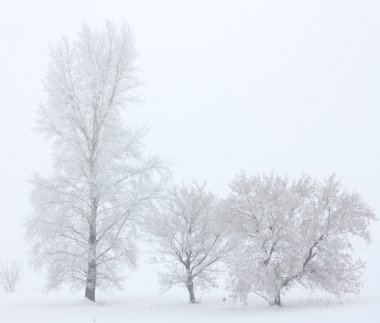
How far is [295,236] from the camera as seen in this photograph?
18609 millimetres

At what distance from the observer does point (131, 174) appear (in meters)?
22.2

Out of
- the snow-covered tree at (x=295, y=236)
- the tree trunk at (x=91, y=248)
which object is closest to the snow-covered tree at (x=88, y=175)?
the tree trunk at (x=91, y=248)

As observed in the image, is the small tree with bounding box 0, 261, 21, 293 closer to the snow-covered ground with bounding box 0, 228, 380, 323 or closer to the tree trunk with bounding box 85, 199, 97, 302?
the tree trunk with bounding box 85, 199, 97, 302

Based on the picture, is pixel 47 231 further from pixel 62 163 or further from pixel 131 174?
pixel 131 174

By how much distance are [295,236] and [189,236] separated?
5.25 metres

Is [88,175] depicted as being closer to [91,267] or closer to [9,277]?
[91,267]

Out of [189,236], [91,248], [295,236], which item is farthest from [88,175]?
[295,236]

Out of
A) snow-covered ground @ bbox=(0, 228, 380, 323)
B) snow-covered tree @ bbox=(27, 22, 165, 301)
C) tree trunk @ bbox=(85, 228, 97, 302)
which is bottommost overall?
snow-covered ground @ bbox=(0, 228, 380, 323)

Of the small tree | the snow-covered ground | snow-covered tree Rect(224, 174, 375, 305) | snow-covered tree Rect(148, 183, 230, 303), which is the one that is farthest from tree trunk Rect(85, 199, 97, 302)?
the small tree

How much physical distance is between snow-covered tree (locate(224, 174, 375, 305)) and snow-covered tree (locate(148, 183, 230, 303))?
241cm

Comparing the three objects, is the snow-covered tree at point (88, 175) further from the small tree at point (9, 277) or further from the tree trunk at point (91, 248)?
the small tree at point (9, 277)

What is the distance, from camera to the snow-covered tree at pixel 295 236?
60.6 feet

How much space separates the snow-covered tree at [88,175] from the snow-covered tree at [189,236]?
1.29 m

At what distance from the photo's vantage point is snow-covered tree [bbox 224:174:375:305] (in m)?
18.5
